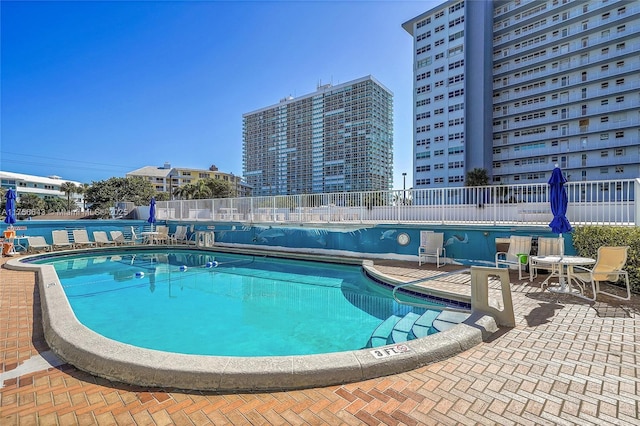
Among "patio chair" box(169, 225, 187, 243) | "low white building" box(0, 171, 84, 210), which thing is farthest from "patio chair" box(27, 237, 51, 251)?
"low white building" box(0, 171, 84, 210)

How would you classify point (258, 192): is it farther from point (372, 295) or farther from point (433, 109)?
point (372, 295)

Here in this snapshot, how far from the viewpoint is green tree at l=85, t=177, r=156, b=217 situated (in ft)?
151

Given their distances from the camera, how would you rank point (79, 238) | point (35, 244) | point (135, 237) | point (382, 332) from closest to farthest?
point (382, 332) → point (35, 244) → point (79, 238) → point (135, 237)

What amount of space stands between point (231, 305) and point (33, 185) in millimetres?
96031

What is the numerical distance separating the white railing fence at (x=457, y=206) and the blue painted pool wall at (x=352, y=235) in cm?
40

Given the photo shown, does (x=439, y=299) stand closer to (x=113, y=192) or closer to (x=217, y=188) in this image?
(x=113, y=192)

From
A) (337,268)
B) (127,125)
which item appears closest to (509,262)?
(337,268)

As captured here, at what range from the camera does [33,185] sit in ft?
245

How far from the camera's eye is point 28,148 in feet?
234

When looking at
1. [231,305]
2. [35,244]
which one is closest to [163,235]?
[35,244]

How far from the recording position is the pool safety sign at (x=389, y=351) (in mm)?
2969

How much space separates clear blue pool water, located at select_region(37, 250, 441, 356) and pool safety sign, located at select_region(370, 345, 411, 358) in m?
1.81

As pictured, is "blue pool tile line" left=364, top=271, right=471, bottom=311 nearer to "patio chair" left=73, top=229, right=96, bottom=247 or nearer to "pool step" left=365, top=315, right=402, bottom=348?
"pool step" left=365, top=315, right=402, bottom=348

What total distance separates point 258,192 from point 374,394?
113 metres
